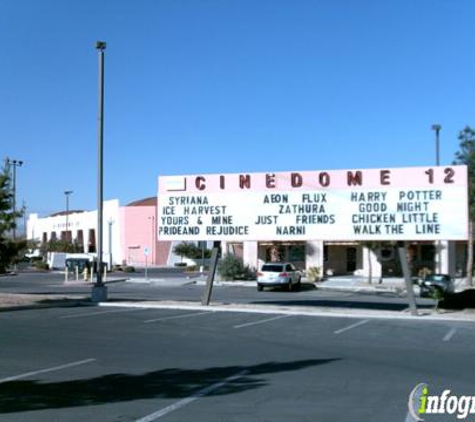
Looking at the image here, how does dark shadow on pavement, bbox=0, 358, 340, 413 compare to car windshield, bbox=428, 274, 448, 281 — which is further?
car windshield, bbox=428, 274, 448, 281

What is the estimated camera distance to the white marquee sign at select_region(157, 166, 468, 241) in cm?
2027

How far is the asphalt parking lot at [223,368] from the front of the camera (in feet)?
26.6

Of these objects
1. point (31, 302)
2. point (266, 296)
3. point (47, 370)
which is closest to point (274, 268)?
point (266, 296)

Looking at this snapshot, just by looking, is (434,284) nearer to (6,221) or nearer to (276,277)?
(276,277)

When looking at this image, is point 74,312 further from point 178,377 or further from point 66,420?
point 66,420

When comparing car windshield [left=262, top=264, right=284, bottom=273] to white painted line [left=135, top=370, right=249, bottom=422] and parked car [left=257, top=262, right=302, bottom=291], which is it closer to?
parked car [left=257, top=262, right=302, bottom=291]

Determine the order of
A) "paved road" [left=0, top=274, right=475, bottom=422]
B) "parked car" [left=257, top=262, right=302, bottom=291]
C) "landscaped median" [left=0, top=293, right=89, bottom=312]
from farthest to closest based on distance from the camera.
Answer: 1. "parked car" [left=257, top=262, right=302, bottom=291]
2. "landscaped median" [left=0, top=293, right=89, bottom=312]
3. "paved road" [left=0, top=274, right=475, bottom=422]

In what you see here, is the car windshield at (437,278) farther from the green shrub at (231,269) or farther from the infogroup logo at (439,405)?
the infogroup logo at (439,405)

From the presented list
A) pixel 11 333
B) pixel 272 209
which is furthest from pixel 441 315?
pixel 11 333

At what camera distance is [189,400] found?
8.59 meters

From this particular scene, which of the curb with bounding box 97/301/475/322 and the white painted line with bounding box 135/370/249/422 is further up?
the white painted line with bounding box 135/370/249/422

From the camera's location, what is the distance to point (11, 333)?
1542 cm

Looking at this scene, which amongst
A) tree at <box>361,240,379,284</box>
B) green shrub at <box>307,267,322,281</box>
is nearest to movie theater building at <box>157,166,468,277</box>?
tree at <box>361,240,379,284</box>

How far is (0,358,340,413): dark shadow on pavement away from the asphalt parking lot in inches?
0.6
